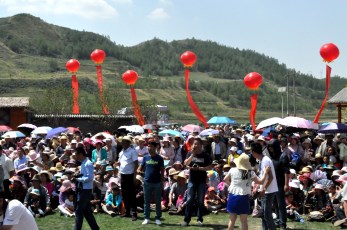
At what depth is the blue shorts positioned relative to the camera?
338 inches

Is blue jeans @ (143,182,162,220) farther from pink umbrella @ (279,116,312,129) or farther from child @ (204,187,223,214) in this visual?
pink umbrella @ (279,116,312,129)

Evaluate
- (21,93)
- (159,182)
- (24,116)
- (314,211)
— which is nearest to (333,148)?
(314,211)

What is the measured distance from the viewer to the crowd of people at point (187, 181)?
905 cm

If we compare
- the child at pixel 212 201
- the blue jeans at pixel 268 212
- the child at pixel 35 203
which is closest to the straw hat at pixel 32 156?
the child at pixel 35 203

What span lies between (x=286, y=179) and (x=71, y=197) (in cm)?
475

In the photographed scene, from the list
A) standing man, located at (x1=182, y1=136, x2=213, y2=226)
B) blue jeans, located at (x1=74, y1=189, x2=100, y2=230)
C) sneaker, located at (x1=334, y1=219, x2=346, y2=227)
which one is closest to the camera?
blue jeans, located at (x1=74, y1=189, x2=100, y2=230)

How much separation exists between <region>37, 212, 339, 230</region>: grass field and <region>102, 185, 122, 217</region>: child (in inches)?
10.4

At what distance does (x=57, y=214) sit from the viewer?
12.4 meters

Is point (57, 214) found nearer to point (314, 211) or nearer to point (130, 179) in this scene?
point (130, 179)

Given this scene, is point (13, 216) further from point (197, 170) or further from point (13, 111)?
point (13, 111)

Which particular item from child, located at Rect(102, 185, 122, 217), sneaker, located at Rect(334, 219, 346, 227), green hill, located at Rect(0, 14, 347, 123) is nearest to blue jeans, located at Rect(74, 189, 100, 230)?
child, located at Rect(102, 185, 122, 217)

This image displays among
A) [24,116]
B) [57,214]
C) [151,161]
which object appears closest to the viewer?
[151,161]

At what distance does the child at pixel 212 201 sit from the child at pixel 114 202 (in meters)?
1.87

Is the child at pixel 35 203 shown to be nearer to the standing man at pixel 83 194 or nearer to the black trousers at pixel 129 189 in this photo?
the black trousers at pixel 129 189
